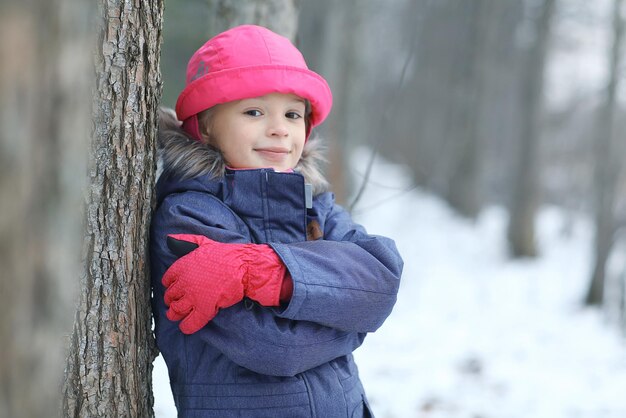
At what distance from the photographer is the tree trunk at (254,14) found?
302 cm

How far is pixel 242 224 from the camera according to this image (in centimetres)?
198

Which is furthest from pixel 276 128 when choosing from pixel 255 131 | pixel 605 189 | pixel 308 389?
pixel 605 189

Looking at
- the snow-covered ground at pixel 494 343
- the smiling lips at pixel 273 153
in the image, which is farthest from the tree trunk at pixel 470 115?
the smiling lips at pixel 273 153

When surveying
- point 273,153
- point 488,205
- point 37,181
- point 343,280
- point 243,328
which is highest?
point 37,181

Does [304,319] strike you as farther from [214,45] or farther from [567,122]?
[567,122]

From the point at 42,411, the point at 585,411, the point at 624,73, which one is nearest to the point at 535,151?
the point at 624,73

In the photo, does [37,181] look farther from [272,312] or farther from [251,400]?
[251,400]

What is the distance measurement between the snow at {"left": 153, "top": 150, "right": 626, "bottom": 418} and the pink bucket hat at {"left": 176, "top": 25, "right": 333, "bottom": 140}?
125 cm

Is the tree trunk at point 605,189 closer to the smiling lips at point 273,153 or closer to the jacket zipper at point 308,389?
the smiling lips at point 273,153

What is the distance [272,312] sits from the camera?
1.88 m

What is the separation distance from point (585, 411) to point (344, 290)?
4.04 metres

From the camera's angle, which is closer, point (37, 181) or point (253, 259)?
point (37, 181)

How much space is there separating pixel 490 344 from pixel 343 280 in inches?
215

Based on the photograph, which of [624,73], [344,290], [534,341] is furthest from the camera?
[624,73]
